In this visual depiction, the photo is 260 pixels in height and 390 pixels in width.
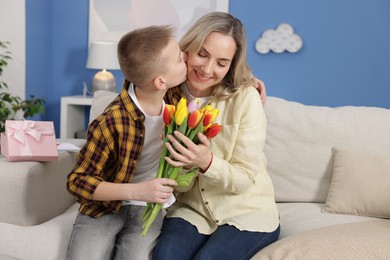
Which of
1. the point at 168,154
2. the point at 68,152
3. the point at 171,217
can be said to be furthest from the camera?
the point at 68,152

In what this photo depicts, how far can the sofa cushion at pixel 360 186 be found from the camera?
2031 millimetres

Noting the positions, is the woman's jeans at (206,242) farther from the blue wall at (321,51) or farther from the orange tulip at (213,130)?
the blue wall at (321,51)

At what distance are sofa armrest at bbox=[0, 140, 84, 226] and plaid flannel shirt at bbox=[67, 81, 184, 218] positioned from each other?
301 millimetres

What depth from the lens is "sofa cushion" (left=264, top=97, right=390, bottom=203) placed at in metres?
2.17

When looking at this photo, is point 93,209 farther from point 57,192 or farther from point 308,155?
point 308,155

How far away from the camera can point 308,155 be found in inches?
86.3

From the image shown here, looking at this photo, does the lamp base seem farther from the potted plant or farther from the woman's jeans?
the woman's jeans

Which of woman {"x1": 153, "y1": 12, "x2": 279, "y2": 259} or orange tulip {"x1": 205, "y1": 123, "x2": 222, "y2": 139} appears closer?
orange tulip {"x1": 205, "y1": 123, "x2": 222, "y2": 139}

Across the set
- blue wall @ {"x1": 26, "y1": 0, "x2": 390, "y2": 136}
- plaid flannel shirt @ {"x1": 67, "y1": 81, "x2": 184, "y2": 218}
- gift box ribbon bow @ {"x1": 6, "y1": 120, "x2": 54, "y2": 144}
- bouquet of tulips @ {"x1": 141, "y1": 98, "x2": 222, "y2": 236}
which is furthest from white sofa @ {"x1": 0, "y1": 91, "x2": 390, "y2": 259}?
blue wall @ {"x1": 26, "y1": 0, "x2": 390, "y2": 136}

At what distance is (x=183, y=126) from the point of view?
145cm

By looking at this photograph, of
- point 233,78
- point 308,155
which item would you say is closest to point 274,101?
point 308,155

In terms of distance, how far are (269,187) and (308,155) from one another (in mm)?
423

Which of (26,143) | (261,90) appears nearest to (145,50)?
(261,90)

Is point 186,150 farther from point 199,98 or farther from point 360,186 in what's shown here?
point 360,186
